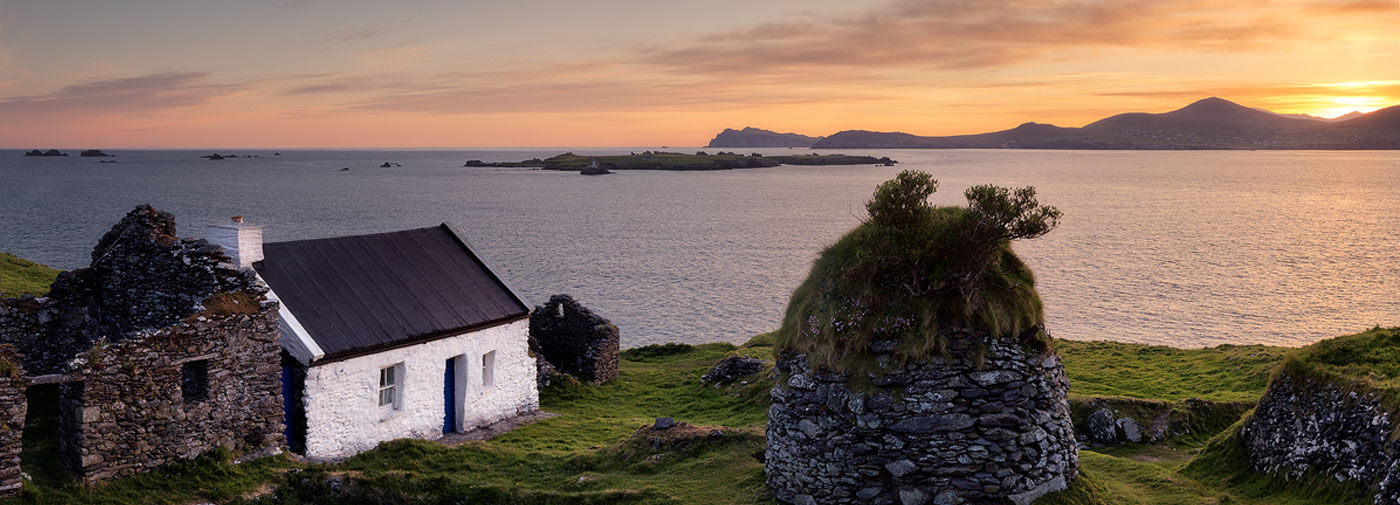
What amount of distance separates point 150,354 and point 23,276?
29922 millimetres

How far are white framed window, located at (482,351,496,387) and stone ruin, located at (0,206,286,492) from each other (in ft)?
23.7

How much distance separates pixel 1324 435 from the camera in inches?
579

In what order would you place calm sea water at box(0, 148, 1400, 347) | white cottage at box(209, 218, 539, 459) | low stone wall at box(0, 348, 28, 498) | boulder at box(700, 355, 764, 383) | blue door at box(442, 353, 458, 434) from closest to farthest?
low stone wall at box(0, 348, 28, 498), white cottage at box(209, 218, 539, 459), blue door at box(442, 353, 458, 434), boulder at box(700, 355, 764, 383), calm sea water at box(0, 148, 1400, 347)

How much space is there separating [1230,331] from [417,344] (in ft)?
149

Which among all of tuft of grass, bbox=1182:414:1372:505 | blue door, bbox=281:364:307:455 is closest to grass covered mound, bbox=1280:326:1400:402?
tuft of grass, bbox=1182:414:1372:505

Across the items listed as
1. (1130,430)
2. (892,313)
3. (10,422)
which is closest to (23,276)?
(10,422)

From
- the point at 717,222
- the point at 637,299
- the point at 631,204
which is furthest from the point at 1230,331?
the point at 631,204

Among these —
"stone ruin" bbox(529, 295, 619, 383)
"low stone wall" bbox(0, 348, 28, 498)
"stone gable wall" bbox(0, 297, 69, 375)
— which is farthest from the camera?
"stone ruin" bbox(529, 295, 619, 383)

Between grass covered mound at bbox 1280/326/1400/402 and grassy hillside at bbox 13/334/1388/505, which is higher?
grass covered mound at bbox 1280/326/1400/402

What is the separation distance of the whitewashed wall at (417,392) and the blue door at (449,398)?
0.17m

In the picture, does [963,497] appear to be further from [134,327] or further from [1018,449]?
[134,327]

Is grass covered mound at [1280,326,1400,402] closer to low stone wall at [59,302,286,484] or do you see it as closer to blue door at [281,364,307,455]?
low stone wall at [59,302,286,484]

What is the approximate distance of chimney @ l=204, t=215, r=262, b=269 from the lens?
2189 cm

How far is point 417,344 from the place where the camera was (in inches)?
918
